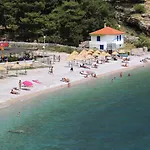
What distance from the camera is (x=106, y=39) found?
8650 centimetres

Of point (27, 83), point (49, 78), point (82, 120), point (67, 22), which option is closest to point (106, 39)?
point (67, 22)

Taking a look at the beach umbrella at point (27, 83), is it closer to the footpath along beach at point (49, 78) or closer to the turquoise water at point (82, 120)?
the footpath along beach at point (49, 78)

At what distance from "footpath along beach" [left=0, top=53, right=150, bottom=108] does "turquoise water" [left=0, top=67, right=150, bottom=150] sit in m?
1.38

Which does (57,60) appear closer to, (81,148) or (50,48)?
(50,48)

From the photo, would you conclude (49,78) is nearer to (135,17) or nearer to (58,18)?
(58,18)

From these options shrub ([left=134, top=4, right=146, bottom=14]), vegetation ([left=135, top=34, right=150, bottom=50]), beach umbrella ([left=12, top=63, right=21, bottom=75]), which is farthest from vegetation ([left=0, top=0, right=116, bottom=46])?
beach umbrella ([left=12, top=63, right=21, bottom=75])

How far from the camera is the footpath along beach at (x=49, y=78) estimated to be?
165 feet

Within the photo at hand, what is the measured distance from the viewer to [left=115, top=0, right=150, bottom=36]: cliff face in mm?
96562

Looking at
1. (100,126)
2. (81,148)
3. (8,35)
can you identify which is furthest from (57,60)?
(81,148)

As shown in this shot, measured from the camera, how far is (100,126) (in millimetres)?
40125

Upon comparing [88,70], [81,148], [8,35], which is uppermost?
[8,35]

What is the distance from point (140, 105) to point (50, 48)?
41344 mm

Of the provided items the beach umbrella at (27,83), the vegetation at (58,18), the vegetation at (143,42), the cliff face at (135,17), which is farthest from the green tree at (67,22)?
the beach umbrella at (27,83)

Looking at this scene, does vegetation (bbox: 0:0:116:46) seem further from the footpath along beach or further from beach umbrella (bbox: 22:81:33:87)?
beach umbrella (bbox: 22:81:33:87)
